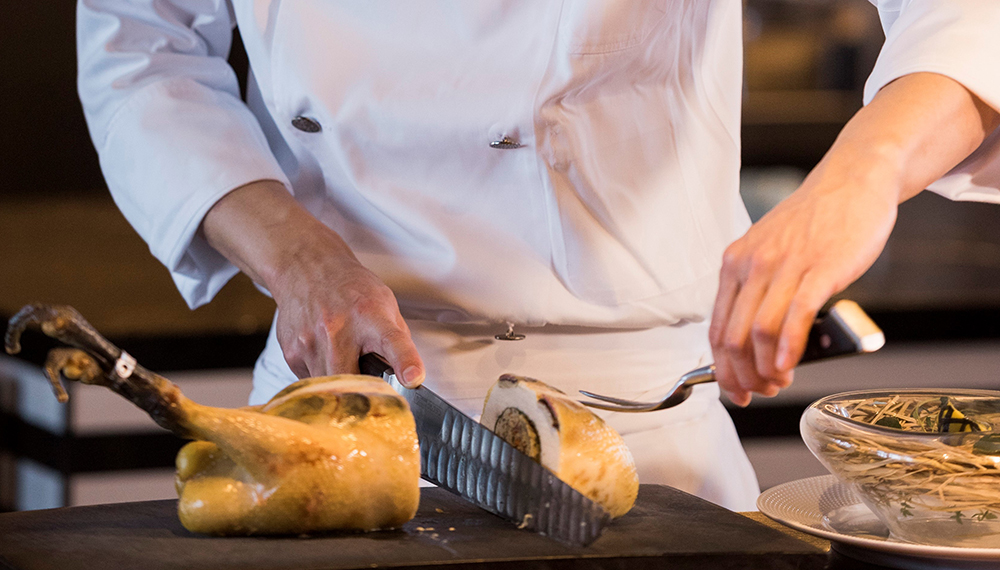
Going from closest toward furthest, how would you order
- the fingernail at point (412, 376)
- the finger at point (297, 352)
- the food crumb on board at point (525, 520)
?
the food crumb on board at point (525, 520), the fingernail at point (412, 376), the finger at point (297, 352)

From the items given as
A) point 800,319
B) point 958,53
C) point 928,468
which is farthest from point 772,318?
point 958,53

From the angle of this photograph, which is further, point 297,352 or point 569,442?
point 297,352

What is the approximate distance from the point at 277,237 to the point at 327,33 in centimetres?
22

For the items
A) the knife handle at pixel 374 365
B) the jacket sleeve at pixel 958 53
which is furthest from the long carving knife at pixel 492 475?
the jacket sleeve at pixel 958 53

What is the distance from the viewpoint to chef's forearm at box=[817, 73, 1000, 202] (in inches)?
28.4

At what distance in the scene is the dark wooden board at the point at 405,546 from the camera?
667mm

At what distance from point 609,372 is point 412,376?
303mm

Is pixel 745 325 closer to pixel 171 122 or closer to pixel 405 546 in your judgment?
pixel 405 546

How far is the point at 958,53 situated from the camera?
78cm

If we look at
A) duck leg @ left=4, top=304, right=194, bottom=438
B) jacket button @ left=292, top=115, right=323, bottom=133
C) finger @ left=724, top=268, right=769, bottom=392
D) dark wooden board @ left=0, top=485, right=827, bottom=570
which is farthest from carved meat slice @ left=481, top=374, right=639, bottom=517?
jacket button @ left=292, top=115, right=323, bottom=133

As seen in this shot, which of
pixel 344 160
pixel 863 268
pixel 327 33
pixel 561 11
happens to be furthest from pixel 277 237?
pixel 863 268

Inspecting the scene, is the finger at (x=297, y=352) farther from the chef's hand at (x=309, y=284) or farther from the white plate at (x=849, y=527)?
the white plate at (x=849, y=527)

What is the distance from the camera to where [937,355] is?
2.12m

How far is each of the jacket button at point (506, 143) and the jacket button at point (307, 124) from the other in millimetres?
201
